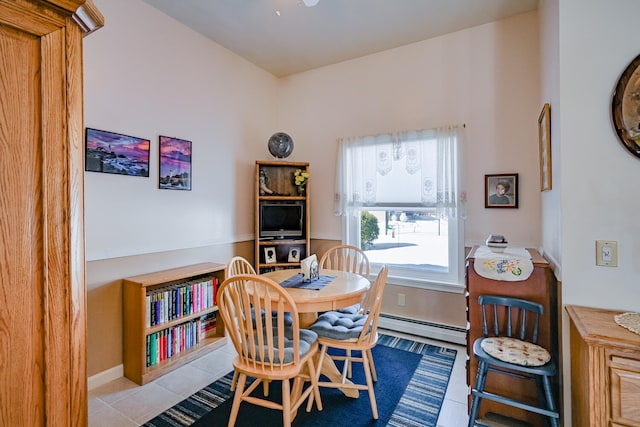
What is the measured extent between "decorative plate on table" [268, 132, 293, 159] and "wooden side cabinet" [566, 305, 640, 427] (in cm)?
311

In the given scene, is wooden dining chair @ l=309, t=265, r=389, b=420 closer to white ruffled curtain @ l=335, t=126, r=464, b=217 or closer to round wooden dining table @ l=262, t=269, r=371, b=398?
round wooden dining table @ l=262, t=269, r=371, b=398

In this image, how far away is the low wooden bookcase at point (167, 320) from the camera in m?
2.41

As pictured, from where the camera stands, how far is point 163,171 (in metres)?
2.83

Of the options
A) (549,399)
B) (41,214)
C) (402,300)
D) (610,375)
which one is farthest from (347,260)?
(41,214)

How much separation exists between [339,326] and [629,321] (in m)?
1.49

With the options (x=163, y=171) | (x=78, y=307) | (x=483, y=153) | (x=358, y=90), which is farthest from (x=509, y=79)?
(x=78, y=307)


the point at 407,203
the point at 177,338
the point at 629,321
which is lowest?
the point at 177,338

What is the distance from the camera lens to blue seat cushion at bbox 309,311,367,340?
2.04m

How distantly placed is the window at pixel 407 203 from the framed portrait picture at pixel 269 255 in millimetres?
873

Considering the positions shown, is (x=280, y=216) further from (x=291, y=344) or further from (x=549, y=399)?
(x=549, y=399)

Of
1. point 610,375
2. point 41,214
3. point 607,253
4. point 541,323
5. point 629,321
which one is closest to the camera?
point 41,214

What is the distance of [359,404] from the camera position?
6.94 ft

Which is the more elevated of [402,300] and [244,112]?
[244,112]

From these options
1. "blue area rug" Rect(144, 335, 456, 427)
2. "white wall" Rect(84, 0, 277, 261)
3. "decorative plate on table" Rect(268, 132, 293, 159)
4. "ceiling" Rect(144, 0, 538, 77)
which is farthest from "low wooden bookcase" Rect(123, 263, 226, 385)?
"ceiling" Rect(144, 0, 538, 77)
